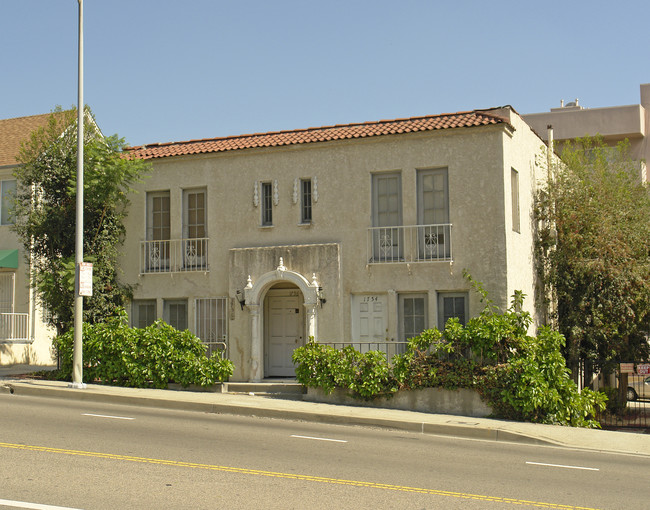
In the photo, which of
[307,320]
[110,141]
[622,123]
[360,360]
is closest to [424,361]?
[360,360]

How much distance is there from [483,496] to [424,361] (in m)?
7.87

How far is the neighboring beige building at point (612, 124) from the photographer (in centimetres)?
3438

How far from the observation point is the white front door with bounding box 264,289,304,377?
61.7 feet

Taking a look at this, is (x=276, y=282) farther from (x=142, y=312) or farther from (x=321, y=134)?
(x=142, y=312)

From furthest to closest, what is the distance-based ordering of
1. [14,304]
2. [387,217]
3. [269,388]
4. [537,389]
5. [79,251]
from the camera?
[14,304] → [387,217] → [269,388] → [79,251] → [537,389]

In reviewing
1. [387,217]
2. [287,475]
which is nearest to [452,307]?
[387,217]

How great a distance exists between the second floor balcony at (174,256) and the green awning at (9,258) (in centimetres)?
616

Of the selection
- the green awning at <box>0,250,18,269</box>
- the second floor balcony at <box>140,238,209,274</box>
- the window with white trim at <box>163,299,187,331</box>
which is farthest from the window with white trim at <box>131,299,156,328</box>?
the green awning at <box>0,250,18,269</box>

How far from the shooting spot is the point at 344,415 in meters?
14.2

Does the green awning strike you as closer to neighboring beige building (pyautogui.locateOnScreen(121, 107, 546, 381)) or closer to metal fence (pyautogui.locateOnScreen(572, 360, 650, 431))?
neighboring beige building (pyautogui.locateOnScreen(121, 107, 546, 381))

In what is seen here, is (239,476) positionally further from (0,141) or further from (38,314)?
(0,141)

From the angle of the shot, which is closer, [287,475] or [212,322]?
[287,475]

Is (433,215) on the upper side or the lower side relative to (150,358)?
upper

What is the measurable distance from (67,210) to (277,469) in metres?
Answer: 12.2
